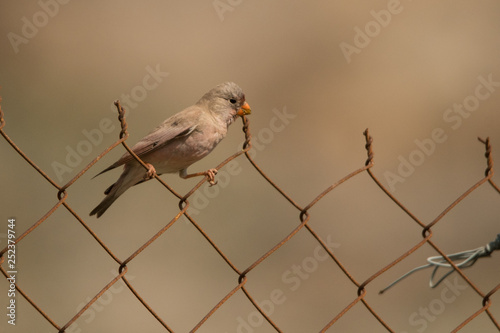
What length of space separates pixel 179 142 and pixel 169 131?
99 mm

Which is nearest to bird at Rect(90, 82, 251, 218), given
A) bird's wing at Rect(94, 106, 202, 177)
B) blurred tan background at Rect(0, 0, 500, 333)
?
bird's wing at Rect(94, 106, 202, 177)

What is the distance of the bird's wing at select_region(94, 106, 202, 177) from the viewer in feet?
11.8

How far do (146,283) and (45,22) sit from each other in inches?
175

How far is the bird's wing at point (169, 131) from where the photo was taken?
3.60 metres

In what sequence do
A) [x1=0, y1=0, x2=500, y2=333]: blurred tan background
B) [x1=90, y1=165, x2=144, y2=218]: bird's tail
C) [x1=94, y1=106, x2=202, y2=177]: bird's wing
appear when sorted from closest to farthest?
[x1=94, y1=106, x2=202, y2=177]: bird's wing < [x1=90, y1=165, x2=144, y2=218]: bird's tail < [x1=0, y1=0, x2=500, y2=333]: blurred tan background

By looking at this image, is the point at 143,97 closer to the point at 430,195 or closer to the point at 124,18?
the point at 124,18

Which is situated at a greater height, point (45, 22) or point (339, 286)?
point (45, 22)

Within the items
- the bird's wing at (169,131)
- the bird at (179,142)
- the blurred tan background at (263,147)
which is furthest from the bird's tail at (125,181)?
the blurred tan background at (263,147)

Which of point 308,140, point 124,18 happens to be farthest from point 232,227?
point 124,18

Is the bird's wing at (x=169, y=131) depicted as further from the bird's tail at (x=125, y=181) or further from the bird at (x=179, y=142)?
the bird's tail at (x=125, y=181)

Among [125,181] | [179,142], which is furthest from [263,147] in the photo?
[125,181]

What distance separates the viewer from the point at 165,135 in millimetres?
3695

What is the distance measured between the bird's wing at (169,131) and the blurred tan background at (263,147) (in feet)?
7.91

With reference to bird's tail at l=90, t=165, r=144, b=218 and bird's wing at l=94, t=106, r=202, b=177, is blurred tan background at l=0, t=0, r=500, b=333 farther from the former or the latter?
bird's wing at l=94, t=106, r=202, b=177
